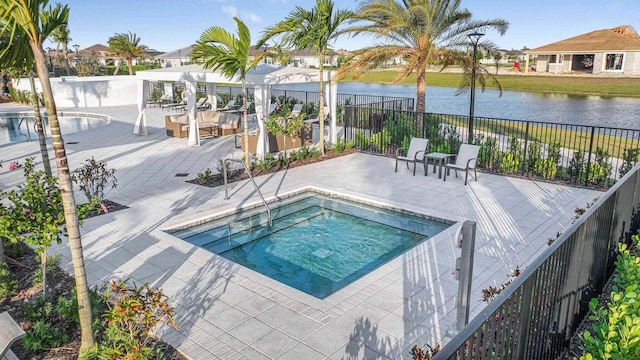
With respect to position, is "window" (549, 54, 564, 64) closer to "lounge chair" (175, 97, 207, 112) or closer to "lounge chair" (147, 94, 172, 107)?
"lounge chair" (147, 94, 172, 107)

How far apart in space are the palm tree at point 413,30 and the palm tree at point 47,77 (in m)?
9.54

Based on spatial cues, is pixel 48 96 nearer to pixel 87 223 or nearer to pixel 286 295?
pixel 286 295

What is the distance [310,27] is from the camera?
10398mm

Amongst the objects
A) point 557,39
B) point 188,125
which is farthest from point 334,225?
point 557,39

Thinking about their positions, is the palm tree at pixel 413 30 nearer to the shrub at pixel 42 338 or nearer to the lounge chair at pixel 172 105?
the shrub at pixel 42 338

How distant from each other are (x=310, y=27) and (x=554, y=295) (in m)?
8.77

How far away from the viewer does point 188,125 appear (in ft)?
45.4

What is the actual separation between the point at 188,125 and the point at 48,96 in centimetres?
1124

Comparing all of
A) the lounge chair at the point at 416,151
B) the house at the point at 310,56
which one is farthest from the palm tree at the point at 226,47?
the lounge chair at the point at 416,151

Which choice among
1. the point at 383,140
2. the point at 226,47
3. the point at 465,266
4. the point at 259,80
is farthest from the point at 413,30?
the point at 465,266

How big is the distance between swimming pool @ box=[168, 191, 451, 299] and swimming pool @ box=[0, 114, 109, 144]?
10.1 meters

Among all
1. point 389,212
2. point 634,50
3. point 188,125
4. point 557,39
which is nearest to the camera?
point 389,212

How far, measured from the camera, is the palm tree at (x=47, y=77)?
2.80 metres

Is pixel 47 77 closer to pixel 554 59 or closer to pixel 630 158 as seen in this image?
pixel 630 158
